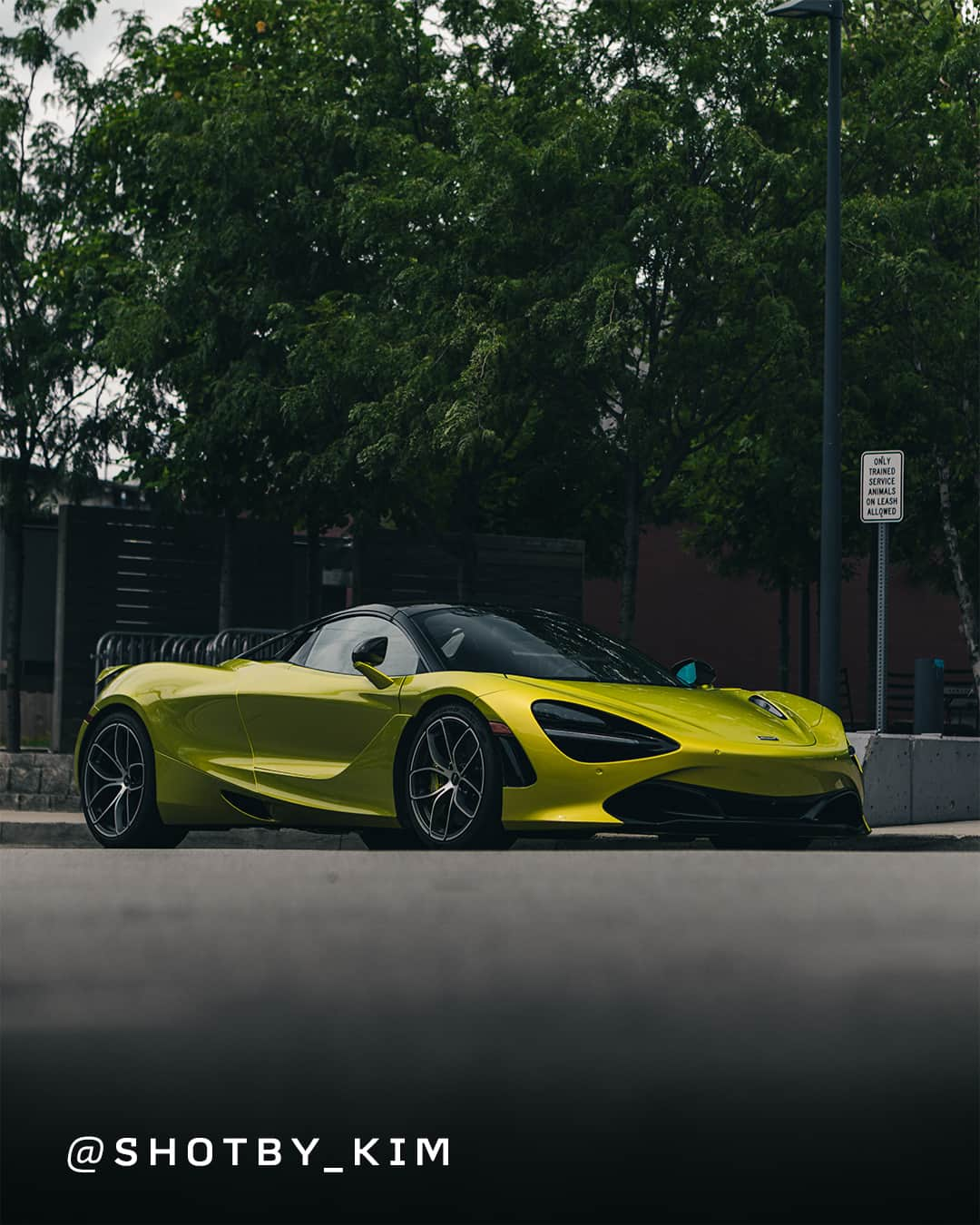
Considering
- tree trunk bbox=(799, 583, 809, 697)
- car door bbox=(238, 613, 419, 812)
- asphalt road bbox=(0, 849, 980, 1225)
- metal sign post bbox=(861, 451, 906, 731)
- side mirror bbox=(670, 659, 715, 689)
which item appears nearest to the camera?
asphalt road bbox=(0, 849, 980, 1225)

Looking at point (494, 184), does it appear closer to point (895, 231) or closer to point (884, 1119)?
point (895, 231)

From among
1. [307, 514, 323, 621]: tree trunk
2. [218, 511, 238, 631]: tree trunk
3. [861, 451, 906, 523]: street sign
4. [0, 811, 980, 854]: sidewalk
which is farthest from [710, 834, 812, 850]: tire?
[307, 514, 323, 621]: tree trunk

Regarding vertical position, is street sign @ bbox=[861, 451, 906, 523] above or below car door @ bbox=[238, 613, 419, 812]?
above

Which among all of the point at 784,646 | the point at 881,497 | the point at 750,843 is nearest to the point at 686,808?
the point at 750,843

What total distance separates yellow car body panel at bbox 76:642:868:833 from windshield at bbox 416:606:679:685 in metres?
0.32

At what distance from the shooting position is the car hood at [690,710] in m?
8.37

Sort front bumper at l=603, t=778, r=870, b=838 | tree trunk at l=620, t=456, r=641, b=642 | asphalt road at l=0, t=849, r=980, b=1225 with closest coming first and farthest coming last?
1. asphalt road at l=0, t=849, r=980, b=1225
2. front bumper at l=603, t=778, r=870, b=838
3. tree trunk at l=620, t=456, r=641, b=642

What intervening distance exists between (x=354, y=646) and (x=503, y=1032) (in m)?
5.49

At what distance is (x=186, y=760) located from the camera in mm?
9328

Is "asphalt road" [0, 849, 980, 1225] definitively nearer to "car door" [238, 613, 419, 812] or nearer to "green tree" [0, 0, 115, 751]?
"car door" [238, 613, 419, 812]

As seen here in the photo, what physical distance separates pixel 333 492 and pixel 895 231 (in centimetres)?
613

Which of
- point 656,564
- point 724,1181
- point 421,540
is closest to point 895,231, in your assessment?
point 421,540

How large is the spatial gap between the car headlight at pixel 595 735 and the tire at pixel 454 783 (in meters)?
0.27

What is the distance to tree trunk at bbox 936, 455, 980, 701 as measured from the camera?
22688mm
